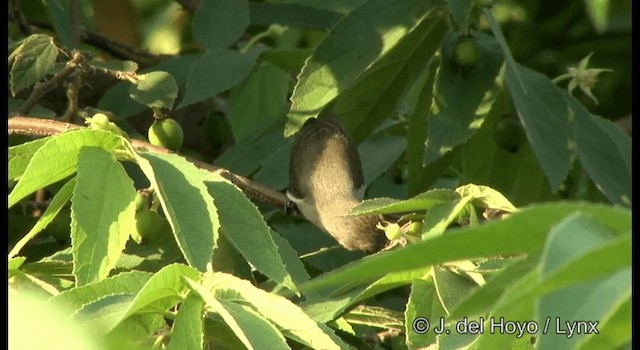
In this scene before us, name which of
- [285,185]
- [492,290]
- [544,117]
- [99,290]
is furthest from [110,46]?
[492,290]

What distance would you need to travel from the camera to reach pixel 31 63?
1.88 metres

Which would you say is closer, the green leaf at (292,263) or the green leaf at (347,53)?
the green leaf at (292,263)

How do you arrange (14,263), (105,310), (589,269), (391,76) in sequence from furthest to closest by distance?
(391,76), (14,263), (105,310), (589,269)

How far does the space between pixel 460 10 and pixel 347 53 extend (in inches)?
9.0

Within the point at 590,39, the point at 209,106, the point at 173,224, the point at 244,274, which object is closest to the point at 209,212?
the point at 173,224

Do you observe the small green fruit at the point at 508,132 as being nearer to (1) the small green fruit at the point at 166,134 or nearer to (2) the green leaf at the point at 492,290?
(1) the small green fruit at the point at 166,134

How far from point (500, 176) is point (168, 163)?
111cm

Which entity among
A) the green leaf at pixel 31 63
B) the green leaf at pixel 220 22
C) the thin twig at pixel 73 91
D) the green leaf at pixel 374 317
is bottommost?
the green leaf at pixel 374 317

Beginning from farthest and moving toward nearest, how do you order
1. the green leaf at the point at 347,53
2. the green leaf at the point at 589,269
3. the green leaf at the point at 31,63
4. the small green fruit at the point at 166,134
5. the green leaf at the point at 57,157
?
the green leaf at the point at 347,53, the small green fruit at the point at 166,134, the green leaf at the point at 31,63, the green leaf at the point at 57,157, the green leaf at the point at 589,269

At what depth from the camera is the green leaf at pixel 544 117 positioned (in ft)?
6.79

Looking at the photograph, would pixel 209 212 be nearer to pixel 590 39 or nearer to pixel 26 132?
pixel 26 132

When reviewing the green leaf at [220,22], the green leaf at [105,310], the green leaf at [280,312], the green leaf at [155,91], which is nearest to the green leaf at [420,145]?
the green leaf at [220,22]

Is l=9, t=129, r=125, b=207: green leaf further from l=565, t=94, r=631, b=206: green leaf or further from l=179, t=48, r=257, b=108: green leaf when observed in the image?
l=565, t=94, r=631, b=206: green leaf

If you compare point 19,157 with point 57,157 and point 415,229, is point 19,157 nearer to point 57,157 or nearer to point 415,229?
point 57,157
